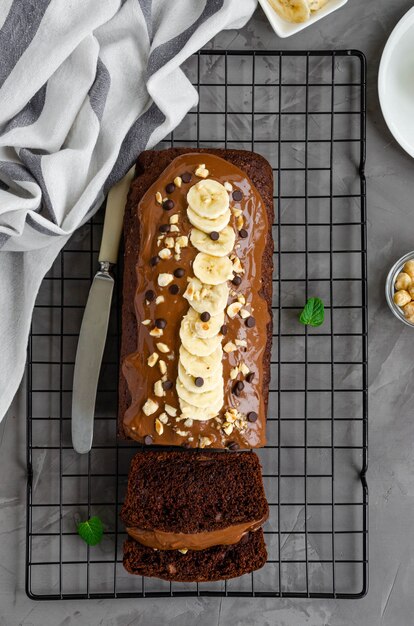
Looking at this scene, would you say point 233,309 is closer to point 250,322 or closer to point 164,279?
point 250,322

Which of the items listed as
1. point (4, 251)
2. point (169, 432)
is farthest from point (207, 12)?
point (169, 432)

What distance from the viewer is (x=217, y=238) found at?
1.91 metres

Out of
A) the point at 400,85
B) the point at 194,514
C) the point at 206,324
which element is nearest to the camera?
the point at 206,324

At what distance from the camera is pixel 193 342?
1908 mm

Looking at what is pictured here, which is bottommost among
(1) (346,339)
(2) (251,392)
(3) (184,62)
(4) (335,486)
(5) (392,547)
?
(5) (392,547)

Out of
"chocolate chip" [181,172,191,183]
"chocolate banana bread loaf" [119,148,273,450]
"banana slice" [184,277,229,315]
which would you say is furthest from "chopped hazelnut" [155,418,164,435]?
"chocolate chip" [181,172,191,183]

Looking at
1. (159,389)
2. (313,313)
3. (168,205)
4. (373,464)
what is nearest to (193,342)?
(159,389)

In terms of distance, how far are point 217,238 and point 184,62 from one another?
0.73 m

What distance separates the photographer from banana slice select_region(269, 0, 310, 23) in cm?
216

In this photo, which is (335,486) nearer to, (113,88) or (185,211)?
(185,211)

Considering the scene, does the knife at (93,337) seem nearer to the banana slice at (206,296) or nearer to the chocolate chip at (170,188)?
the chocolate chip at (170,188)

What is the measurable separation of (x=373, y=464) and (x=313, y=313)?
569mm

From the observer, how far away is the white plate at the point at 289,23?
7.13 feet

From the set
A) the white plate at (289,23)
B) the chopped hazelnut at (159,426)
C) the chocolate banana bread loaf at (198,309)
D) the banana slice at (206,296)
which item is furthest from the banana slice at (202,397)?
the white plate at (289,23)
